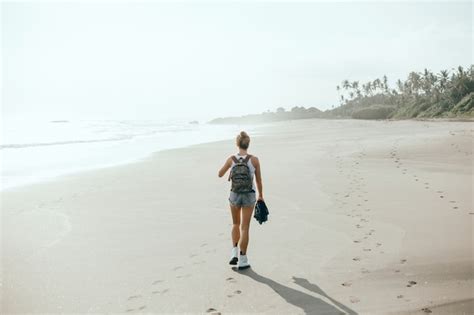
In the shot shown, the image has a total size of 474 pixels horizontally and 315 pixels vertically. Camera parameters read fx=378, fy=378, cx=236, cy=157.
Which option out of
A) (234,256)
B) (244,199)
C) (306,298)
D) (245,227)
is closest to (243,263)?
(234,256)

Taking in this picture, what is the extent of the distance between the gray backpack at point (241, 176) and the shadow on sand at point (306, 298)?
4.52 feet

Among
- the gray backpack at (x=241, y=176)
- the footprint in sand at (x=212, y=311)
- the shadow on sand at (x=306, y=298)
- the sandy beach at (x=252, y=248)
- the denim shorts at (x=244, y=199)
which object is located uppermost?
the gray backpack at (x=241, y=176)

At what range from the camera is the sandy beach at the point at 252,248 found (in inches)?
194

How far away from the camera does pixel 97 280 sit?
18.8 feet

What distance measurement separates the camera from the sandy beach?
194 inches

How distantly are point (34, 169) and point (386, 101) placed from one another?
412ft

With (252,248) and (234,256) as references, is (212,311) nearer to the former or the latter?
(234,256)

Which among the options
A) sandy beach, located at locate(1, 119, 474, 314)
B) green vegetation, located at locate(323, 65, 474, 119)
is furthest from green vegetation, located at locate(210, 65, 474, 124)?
sandy beach, located at locate(1, 119, 474, 314)

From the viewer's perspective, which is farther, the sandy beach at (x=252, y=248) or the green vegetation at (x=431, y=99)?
the green vegetation at (x=431, y=99)

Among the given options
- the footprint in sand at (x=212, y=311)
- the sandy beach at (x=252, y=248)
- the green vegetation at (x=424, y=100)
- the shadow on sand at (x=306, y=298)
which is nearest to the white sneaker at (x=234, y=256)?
the sandy beach at (x=252, y=248)

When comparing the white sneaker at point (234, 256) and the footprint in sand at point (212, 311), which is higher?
the white sneaker at point (234, 256)

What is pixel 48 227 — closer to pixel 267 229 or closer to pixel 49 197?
pixel 49 197

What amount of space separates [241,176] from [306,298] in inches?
84.7

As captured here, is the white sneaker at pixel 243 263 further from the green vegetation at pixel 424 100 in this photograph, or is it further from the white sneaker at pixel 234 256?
the green vegetation at pixel 424 100
